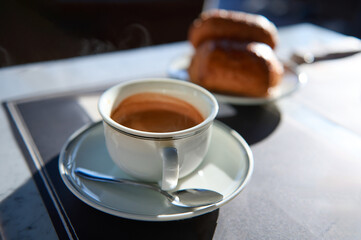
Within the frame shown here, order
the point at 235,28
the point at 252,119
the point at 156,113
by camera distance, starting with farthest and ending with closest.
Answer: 1. the point at 235,28
2. the point at 252,119
3. the point at 156,113

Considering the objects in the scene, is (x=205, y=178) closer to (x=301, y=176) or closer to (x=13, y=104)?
(x=301, y=176)

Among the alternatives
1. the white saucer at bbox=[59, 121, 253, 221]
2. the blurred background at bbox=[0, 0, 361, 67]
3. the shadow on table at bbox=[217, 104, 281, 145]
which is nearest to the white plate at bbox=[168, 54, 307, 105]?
the shadow on table at bbox=[217, 104, 281, 145]

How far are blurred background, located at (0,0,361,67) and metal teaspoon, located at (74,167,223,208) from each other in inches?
30.1

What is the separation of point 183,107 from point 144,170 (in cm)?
15

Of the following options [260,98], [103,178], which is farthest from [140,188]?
[260,98]

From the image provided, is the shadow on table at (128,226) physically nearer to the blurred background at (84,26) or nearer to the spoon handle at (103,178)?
the spoon handle at (103,178)

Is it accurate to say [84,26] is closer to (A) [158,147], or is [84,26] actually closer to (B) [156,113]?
(B) [156,113]

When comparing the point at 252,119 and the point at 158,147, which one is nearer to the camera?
the point at 158,147

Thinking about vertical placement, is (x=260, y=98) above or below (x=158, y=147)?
below

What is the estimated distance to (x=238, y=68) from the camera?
2.35 feet

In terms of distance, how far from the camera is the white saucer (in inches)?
15.5

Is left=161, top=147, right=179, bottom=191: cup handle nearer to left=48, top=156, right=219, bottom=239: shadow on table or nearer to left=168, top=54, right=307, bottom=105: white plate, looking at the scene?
left=48, top=156, right=219, bottom=239: shadow on table

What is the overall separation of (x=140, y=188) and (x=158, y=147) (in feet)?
0.25

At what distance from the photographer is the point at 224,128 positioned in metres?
0.55
